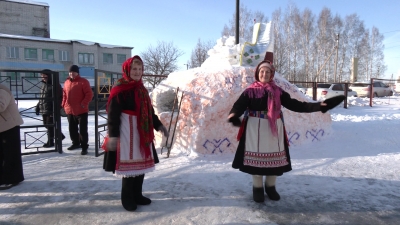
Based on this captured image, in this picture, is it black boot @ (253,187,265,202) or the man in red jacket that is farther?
the man in red jacket

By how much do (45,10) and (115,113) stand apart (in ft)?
144

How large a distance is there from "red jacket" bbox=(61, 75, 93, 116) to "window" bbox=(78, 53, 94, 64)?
3168 cm

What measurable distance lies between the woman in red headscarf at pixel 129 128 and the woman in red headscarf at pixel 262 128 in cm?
91

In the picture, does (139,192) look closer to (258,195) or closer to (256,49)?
(258,195)

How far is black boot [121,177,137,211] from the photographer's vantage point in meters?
2.82

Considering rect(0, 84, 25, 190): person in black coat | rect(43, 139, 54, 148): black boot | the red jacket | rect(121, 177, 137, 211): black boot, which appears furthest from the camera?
rect(43, 139, 54, 148): black boot

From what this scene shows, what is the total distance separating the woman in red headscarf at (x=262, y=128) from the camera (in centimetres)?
291

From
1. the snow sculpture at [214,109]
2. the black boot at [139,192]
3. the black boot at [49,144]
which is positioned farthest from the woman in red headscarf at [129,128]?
the black boot at [49,144]

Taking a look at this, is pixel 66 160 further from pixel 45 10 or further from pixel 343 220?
pixel 45 10

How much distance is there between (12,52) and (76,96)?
108 ft

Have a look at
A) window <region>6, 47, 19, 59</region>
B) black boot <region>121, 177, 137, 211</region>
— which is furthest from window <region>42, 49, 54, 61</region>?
black boot <region>121, 177, 137, 211</region>

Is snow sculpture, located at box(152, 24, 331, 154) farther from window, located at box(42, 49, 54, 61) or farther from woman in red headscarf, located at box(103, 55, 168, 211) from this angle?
window, located at box(42, 49, 54, 61)

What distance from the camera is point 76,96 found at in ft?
16.8

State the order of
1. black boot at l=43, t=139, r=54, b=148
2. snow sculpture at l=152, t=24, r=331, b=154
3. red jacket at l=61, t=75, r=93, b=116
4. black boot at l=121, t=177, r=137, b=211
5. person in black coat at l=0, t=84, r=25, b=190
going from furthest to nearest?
black boot at l=43, t=139, r=54, b=148 → red jacket at l=61, t=75, r=93, b=116 → snow sculpture at l=152, t=24, r=331, b=154 → person in black coat at l=0, t=84, r=25, b=190 → black boot at l=121, t=177, r=137, b=211
